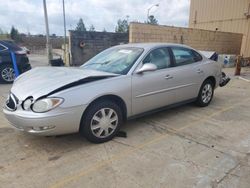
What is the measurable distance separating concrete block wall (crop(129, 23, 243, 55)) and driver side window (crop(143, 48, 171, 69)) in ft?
19.4

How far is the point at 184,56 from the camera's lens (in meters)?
4.85

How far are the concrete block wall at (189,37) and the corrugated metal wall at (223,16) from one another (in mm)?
896

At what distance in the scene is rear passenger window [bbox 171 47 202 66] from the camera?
4.63 m

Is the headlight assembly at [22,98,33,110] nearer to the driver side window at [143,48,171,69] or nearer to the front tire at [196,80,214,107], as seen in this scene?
the driver side window at [143,48,171,69]

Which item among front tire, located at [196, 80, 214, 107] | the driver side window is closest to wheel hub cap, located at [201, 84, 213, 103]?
front tire, located at [196, 80, 214, 107]

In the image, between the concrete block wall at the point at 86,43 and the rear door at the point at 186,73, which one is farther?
the concrete block wall at the point at 86,43

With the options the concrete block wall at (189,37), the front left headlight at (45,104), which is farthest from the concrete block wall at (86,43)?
the front left headlight at (45,104)

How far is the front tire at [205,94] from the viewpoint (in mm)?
5266

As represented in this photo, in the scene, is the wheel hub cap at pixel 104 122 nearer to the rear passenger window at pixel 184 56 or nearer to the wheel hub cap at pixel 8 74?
the rear passenger window at pixel 184 56

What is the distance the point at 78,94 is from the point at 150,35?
8257 mm

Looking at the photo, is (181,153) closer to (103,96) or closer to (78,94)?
(103,96)

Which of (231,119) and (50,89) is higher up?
(50,89)

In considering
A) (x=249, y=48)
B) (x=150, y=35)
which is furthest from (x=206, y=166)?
(x=249, y=48)

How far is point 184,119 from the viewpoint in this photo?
15.1ft
